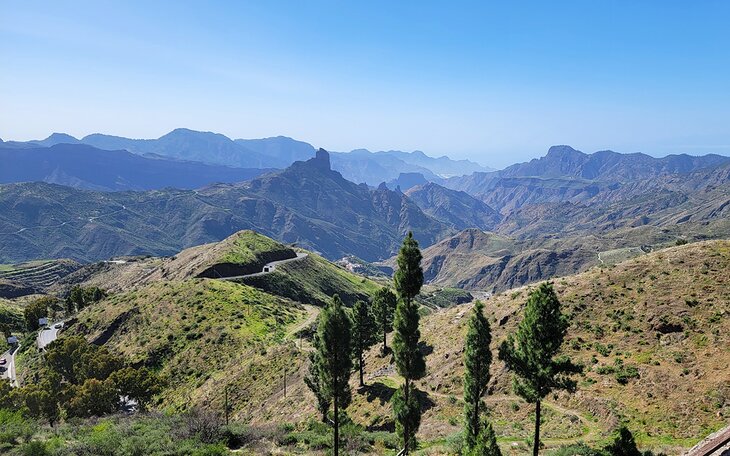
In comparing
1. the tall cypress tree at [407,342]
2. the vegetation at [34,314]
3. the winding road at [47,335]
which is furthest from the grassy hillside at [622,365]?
the vegetation at [34,314]

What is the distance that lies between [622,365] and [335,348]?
34.5 metres

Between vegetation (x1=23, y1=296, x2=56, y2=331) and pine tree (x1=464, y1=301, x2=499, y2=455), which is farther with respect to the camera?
vegetation (x1=23, y1=296, x2=56, y2=331)

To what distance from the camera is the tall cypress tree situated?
37.2 m

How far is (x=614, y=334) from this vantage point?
54.2 m

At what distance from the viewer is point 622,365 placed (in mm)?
47438

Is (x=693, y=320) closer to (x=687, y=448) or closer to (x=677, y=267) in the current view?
(x=677, y=267)

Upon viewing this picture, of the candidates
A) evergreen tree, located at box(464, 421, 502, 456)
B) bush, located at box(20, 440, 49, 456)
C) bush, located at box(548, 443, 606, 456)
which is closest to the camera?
evergreen tree, located at box(464, 421, 502, 456)

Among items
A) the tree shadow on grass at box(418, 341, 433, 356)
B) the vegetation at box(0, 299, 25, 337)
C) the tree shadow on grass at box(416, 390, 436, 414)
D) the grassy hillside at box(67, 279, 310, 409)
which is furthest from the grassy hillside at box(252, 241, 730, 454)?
the vegetation at box(0, 299, 25, 337)

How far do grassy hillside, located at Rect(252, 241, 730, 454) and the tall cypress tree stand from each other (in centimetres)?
573

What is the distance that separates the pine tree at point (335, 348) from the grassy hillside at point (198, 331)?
160 ft

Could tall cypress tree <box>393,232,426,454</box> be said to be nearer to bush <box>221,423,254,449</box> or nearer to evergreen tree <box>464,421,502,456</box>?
evergreen tree <box>464,421,502,456</box>

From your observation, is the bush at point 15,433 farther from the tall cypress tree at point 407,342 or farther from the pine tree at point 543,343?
the pine tree at point 543,343

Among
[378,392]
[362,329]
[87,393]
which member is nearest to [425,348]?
[362,329]

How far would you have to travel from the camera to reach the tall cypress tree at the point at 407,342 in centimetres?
3716
